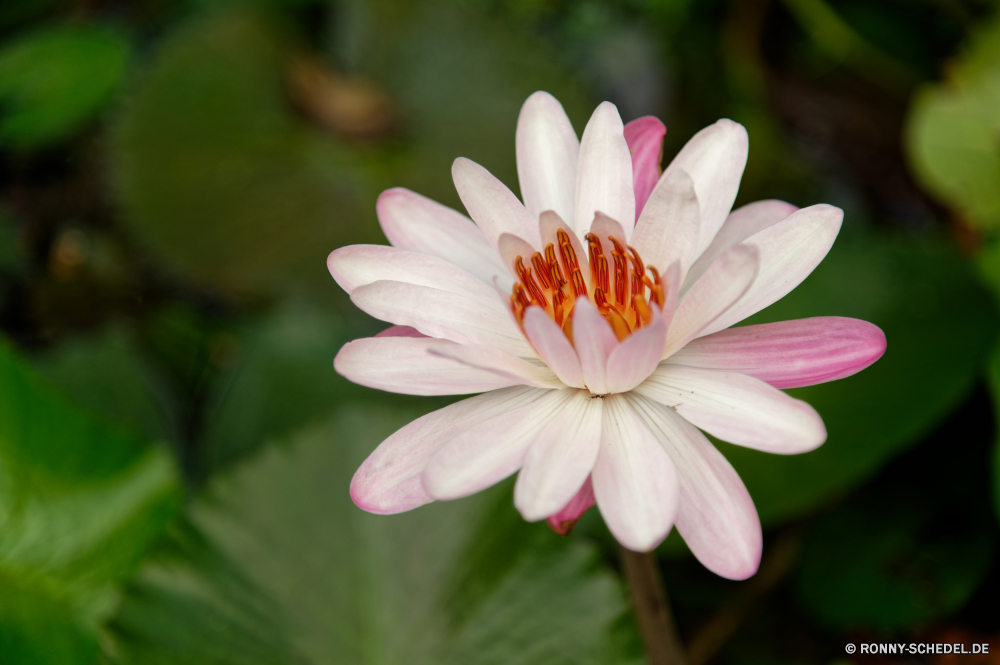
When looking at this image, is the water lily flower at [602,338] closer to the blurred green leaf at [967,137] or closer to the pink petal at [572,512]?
the pink petal at [572,512]

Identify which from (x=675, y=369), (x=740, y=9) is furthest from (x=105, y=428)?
(x=740, y=9)

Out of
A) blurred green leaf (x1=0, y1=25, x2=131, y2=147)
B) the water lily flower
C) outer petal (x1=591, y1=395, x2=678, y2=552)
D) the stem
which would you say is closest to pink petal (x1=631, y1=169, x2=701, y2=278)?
the water lily flower

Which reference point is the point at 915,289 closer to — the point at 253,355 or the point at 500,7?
the point at 253,355

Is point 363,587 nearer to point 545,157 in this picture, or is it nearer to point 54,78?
point 545,157

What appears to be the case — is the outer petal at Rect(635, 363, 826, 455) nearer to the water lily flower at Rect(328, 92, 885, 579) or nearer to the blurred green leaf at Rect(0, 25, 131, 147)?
the water lily flower at Rect(328, 92, 885, 579)

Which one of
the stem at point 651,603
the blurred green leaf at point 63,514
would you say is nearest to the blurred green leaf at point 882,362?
the stem at point 651,603

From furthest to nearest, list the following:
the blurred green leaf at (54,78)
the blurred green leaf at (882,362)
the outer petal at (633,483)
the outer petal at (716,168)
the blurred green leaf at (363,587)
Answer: the blurred green leaf at (54,78) → the blurred green leaf at (882,362) → the blurred green leaf at (363,587) → the outer petal at (716,168) → the outer petal at (633,483)
